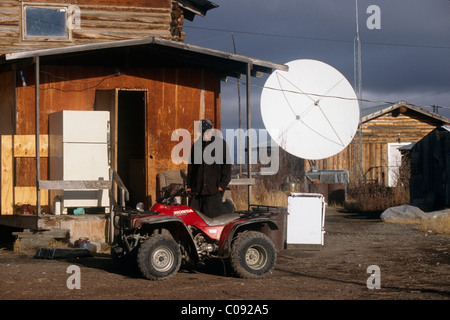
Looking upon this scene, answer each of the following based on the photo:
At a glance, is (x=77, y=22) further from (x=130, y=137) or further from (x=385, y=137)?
(x=385, y=137)

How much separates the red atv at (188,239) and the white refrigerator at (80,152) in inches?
172

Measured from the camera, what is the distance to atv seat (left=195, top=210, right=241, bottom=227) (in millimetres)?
9305

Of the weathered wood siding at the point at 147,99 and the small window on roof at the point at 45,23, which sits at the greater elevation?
the small window on roof at the point at 45,23

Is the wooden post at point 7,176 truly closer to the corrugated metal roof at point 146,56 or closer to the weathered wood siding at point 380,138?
the corrugated metal roof at point 146,56

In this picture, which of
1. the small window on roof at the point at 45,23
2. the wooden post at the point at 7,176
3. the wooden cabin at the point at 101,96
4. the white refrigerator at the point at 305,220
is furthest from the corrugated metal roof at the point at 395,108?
the wooden post at the point at 7,176

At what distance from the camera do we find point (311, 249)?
12430 millimetres

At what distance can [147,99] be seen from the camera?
1487 centimetres

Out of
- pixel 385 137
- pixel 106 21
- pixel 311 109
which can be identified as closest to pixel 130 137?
pixel 106 21

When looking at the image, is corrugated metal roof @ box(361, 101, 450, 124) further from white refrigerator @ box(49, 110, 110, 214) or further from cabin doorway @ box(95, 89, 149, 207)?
white refrigerator @ box(49, 110, 110, 214)

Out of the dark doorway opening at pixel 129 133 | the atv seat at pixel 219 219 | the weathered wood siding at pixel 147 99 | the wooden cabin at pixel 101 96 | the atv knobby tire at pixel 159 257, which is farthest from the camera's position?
the dark doorway opening at pixel 129 133

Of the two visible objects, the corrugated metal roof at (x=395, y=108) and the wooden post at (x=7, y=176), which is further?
the corrugated metal roof at (x=395, y=108)

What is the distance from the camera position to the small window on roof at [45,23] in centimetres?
1755
